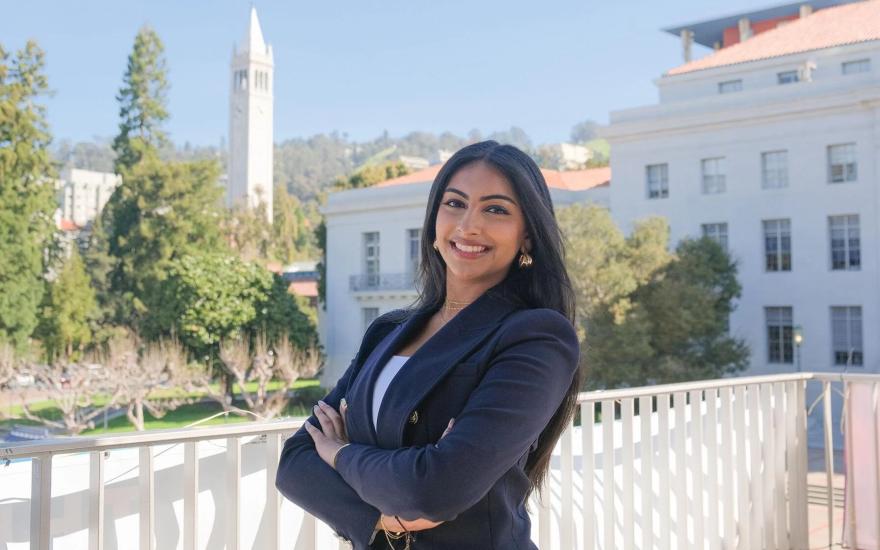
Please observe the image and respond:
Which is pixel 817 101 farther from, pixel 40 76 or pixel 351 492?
pixel 40 76

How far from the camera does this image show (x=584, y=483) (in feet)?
8.33

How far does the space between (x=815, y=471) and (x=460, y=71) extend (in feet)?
267

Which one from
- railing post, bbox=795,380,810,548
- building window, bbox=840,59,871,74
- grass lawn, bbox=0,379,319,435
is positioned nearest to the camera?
railing post, bbox=795,380,810,548

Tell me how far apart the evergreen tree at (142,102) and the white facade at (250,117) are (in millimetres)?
40983

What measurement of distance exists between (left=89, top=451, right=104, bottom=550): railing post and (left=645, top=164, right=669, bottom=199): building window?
923 inches

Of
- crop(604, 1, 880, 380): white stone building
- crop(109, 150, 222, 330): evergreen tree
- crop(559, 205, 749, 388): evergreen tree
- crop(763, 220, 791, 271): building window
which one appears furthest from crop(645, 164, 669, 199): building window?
crop(109, 150, 222, 330): evergreen tree

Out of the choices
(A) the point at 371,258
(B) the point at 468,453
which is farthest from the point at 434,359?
(A) the point at 371,258

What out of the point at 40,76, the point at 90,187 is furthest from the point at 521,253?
the point at 90,187

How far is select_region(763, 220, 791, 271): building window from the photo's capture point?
22047mm

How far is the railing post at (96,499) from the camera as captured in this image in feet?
5.31

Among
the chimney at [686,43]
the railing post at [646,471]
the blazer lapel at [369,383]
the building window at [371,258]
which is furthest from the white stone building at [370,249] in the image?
the blazer lapel at [369,383]

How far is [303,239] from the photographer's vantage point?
2586 inches

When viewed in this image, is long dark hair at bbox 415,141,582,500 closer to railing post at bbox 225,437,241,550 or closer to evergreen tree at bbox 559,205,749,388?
railing post at bbox 225,437,241,550

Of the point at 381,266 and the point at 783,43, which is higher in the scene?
the point at 783,43
